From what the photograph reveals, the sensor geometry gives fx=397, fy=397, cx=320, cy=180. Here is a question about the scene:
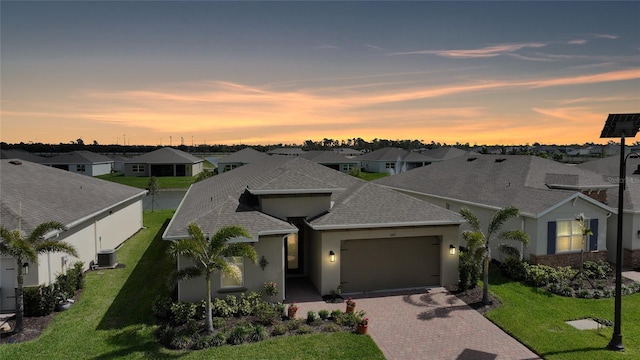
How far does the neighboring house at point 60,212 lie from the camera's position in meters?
13.9

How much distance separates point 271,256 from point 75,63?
14344 millimetres

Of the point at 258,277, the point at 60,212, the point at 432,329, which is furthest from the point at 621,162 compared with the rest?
the point at 60,212

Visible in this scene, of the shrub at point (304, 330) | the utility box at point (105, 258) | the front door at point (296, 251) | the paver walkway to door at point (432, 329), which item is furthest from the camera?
the utility box at point (105, 258)

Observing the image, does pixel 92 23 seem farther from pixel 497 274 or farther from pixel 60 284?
pixel 497 274

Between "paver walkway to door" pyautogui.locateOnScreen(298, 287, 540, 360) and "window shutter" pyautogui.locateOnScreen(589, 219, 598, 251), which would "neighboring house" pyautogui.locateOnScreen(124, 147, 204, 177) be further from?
"window shutter" pyautogui.locateOnScreen(589, 219, 598, 251)

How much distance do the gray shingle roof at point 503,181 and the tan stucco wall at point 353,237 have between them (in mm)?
5003

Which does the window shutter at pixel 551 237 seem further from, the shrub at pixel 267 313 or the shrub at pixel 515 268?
the shrub at pixel 267 313

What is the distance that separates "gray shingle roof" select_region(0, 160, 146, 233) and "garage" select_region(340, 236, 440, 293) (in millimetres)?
11663

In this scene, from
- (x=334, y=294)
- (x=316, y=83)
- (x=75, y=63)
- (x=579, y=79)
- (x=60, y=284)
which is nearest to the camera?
(x=60, y=284)

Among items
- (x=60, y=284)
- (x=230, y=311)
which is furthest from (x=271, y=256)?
(x=60, y=284)

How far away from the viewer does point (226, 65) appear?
20.6m

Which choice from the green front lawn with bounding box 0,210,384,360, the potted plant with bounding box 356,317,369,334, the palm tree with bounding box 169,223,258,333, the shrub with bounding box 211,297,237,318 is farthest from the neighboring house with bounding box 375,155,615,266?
the shrub with bounding box 211,297,237,318

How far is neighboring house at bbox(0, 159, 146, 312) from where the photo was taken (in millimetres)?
13914

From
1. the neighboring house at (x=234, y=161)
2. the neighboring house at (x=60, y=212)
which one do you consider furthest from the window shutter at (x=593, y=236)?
the neighboring house at (x=234, y=161)
